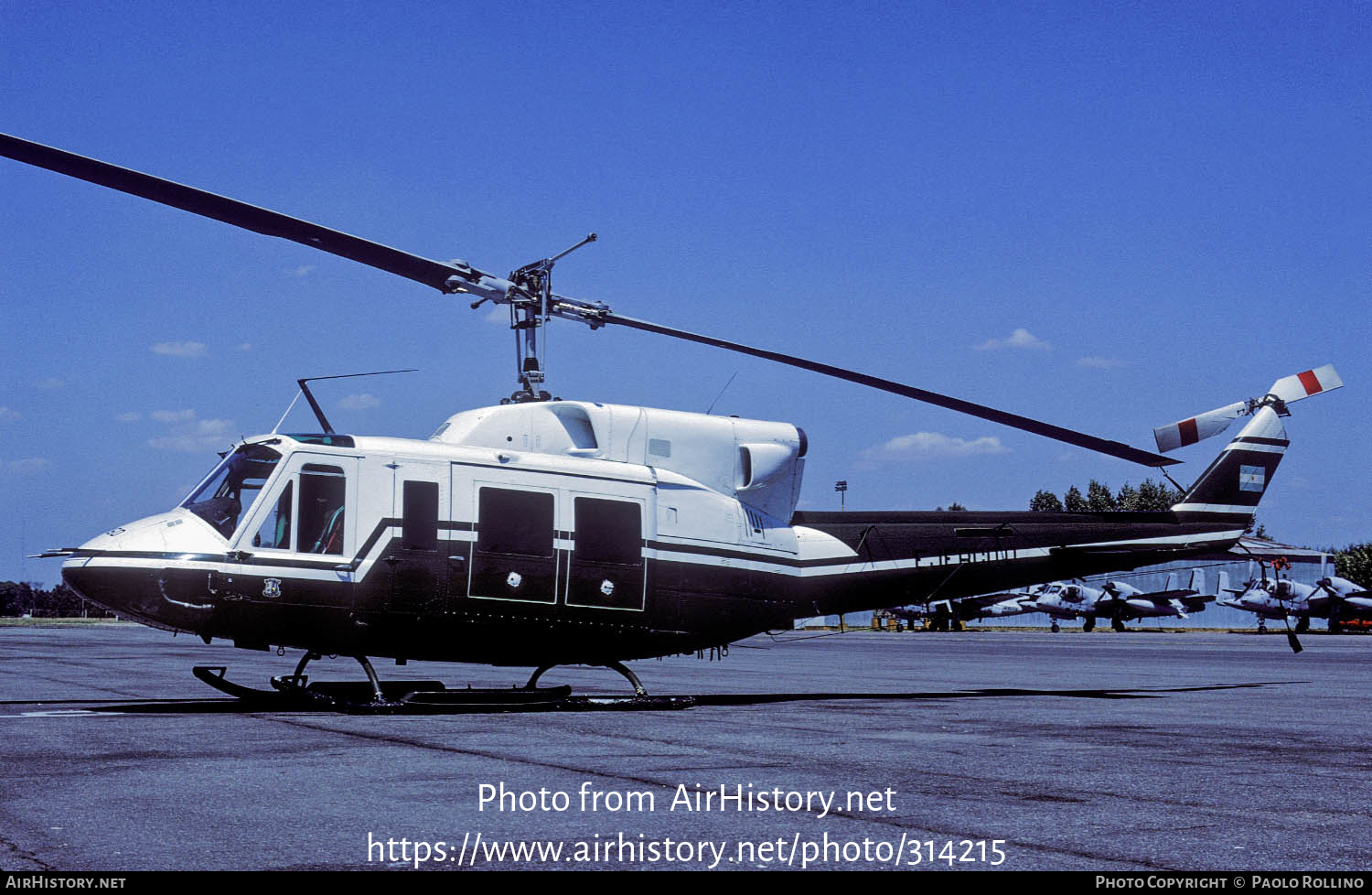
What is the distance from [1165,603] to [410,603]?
64.6 meters

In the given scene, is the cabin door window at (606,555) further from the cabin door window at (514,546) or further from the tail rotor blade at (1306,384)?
the tail rotor blade at (1306,384)

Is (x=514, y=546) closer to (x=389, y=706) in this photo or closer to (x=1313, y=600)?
(x=389, y=706)

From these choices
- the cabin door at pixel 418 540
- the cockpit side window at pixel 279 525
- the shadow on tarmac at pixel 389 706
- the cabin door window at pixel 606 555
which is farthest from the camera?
the cabin door window at pixel 606 555

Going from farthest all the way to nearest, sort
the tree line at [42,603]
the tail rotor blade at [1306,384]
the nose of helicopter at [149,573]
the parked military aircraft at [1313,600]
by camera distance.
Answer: the tree line at [42,603] → the parked military aircraft at [1313,600] → the tail rotor blade at [1306,384] → the nose of helicopter at [149,573]

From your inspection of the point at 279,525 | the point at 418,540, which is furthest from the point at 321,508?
the point at 418,540

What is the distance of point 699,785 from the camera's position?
7.88 m

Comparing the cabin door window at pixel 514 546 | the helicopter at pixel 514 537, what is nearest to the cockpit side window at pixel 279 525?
the helicopter at pixel 514 537

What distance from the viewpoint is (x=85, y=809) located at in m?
6.74

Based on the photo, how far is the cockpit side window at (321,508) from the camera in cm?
1318

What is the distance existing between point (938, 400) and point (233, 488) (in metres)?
8.40

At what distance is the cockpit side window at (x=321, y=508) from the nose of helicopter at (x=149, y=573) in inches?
35.4

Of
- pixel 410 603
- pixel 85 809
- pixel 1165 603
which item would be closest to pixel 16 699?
pixel 410 603

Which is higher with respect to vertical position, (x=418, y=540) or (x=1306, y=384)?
(x=1306, y=384)

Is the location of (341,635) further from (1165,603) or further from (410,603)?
(1165,603)
